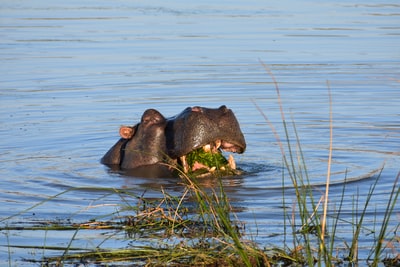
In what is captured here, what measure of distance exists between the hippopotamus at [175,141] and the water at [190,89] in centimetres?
19

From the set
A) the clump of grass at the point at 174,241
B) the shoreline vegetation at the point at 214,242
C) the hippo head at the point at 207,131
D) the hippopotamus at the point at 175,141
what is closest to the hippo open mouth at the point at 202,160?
the hippopotamus at the point at 175,141

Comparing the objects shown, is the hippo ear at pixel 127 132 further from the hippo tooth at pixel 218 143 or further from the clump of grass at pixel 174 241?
the clump of grass at pixel 174 241

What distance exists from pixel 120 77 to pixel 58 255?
317 inches

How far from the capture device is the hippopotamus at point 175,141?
24.4 ft

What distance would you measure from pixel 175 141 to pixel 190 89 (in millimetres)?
4788

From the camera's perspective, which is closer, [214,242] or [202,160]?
[214,242]

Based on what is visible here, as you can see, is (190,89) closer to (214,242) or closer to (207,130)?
(207,130)

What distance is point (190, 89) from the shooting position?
40.7ft

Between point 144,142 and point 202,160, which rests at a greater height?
point 144,142

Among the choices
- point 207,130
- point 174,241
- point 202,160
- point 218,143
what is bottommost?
point 174,241

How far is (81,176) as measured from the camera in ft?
27.0

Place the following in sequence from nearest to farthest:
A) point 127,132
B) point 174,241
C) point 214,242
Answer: point 214,242, point 174,241, point 127,132

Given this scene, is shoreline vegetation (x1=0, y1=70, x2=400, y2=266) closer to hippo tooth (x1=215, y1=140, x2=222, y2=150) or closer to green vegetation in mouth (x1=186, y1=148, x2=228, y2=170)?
hippo tooth (x1=215, y1=140, x2=222, y2=150)

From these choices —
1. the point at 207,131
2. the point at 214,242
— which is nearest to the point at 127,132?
the point at 207,131
